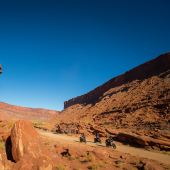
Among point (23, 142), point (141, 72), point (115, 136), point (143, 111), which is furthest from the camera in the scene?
point (141, 72)

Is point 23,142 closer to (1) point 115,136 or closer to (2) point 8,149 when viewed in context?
(2) point 8,149

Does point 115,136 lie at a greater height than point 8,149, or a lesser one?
greater

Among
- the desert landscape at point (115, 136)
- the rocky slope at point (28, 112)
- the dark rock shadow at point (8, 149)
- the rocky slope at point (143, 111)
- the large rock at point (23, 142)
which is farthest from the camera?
the rocky slope at point (28, 112)

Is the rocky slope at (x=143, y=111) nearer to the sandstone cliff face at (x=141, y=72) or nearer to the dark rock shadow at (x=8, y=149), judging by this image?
the sandstone cliff face at (x=141, y=72)

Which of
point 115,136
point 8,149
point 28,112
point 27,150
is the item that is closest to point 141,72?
point 115,136

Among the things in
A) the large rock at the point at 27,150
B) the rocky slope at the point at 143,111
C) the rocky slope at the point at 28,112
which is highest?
the rocky slope at the point at 28,112

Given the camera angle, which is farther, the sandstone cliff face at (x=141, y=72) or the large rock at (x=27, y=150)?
the sandstone cliff face at (x=141, y=72)

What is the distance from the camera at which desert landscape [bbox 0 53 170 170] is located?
12352mm

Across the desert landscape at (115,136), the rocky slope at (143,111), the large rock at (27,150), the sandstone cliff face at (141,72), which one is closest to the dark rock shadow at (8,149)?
the desert landscape at (115,136)

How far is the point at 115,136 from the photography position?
28.1 m

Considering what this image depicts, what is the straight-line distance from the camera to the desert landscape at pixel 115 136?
12352 millimetres

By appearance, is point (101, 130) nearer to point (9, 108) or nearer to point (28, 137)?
point (28, 137)

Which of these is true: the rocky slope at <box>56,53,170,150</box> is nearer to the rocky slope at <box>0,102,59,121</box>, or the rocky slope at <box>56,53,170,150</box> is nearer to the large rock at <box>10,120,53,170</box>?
the large rock at <box>10,120,53,170</box>

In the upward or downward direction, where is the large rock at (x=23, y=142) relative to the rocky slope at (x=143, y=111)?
downward
